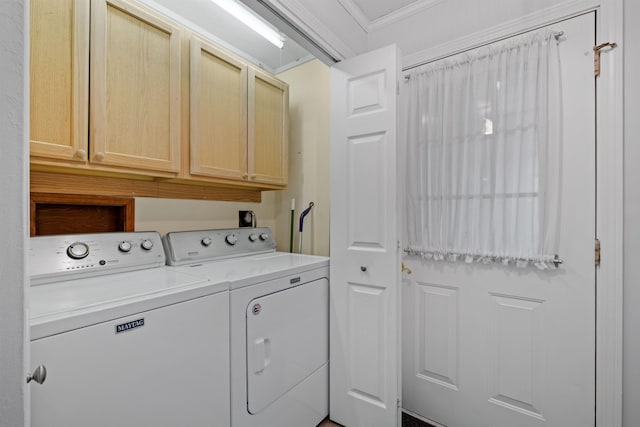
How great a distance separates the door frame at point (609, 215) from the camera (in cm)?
130

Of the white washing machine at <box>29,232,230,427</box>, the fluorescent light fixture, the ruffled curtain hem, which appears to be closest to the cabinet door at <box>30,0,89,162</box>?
the white washing machine at <box>29,232,230,427</box>

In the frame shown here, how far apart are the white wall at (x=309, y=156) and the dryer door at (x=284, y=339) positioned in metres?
0.56

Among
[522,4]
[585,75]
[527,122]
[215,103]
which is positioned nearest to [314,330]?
[215,103]

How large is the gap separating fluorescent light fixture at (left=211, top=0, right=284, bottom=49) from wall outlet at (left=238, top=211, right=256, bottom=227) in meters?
1.33

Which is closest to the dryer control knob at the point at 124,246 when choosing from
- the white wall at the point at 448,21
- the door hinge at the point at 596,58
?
the white wall at the point at 448,21

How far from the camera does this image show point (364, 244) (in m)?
1.73

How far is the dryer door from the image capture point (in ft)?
4.48

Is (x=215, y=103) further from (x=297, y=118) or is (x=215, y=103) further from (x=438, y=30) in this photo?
(x=438, y=30)

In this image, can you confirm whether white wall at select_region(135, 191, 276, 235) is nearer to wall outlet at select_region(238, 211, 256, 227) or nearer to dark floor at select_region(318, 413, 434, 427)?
wall outlet at select_region(238, 211, 256, 227)

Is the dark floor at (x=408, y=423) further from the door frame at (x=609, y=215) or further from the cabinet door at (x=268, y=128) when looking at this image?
the cabinet door at (x=268, y=128)

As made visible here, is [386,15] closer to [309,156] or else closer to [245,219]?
[309,156]

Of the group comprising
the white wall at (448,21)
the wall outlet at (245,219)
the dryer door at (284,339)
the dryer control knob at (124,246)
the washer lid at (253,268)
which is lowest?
the dryer door at (284,339)

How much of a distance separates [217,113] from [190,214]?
0.72 metres

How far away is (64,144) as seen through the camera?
1205mm
